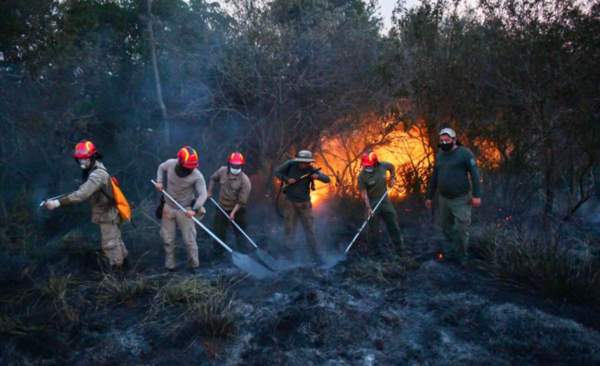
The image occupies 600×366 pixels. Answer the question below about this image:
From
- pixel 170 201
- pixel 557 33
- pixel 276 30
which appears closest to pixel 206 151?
pixel 276 30

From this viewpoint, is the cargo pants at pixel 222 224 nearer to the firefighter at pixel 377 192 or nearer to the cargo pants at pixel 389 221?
the firefighter at pixel 377 192

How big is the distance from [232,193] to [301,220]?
1.21 meters

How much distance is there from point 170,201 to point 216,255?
4.62 ft

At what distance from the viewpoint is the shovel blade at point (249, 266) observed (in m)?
7.10

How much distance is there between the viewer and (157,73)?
1123cm

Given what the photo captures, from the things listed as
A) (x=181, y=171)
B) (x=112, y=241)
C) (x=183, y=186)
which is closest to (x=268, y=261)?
(x=183, y=186)

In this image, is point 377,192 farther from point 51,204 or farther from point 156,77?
point 156,77

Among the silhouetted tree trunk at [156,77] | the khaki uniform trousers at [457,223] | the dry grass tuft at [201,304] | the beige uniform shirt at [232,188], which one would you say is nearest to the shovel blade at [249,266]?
the dry grass tuft at [201,304]

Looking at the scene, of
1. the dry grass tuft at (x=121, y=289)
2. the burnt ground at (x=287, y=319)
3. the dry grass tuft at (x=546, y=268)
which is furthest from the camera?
the dry grass tuft at (x=121, y=289)

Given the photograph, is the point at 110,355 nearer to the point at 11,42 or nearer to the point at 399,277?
the point at 399,277

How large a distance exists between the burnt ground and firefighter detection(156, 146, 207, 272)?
1.37 ft

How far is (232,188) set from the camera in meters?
8.02

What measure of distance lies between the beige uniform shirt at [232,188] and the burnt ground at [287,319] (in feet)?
4.11

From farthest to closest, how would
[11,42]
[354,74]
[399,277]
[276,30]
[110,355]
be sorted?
[354,74] < [276,30] < [11,42] < [399,277] < [110,355]
